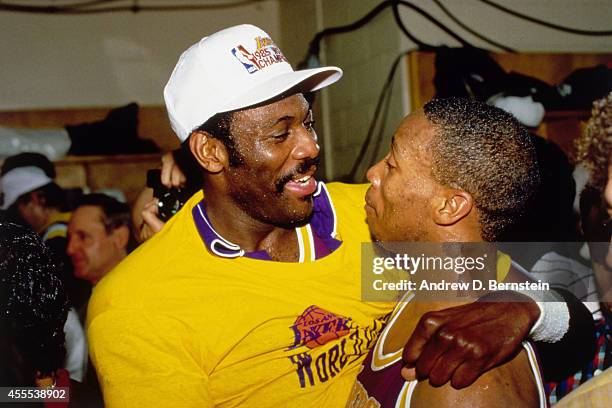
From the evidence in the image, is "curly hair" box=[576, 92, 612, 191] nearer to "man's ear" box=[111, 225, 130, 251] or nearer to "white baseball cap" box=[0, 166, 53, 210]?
"man's ear" box=[111, 225, 130, 251]

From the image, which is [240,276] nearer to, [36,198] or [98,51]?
[36,198]

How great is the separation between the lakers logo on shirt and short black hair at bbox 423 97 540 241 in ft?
1.02

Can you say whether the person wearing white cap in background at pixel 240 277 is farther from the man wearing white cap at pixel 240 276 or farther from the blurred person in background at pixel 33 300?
the blurred person in background at pixel 33 300

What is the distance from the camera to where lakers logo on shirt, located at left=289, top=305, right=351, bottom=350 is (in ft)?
3.53

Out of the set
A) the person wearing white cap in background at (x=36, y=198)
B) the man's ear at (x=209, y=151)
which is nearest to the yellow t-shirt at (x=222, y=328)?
the man's ear at (x=209, y=151)

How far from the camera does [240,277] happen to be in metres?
1.08

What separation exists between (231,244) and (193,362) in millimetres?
209

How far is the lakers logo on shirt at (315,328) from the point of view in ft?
3.53

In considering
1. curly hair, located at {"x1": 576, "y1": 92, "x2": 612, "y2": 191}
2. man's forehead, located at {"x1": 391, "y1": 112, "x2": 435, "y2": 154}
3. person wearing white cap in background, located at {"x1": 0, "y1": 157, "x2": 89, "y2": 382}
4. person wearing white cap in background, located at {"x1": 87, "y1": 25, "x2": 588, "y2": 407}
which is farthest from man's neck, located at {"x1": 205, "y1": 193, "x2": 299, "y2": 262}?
person wearing white cap in background, located at {"x1": 0, "y1": 157, "x2": 89, "y2": 382}

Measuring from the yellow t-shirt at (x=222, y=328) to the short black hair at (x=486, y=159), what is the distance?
0.30 metres

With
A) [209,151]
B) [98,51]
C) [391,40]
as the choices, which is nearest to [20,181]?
[98,51]

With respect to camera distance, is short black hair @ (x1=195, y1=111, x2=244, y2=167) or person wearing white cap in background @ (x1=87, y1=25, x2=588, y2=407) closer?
person wearing white cap in background @ (x1=87, y1=25, x2=588, y2=407)

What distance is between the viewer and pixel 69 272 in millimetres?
2043

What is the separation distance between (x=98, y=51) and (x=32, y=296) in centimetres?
218
